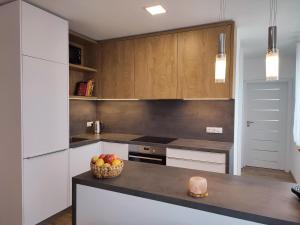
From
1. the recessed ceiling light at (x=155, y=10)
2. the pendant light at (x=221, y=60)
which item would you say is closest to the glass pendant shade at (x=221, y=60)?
the pendant light at (x=221, y=60)

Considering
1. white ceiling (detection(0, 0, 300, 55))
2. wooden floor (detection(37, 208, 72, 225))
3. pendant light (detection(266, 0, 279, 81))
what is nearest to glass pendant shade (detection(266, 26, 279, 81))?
pendant light (detection(266, 0, 279, 81))

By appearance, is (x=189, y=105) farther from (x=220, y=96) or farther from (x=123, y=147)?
(x=123, y=147)

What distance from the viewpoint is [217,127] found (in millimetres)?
3164

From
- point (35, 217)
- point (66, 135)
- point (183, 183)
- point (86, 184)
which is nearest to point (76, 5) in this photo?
point (66, 135)

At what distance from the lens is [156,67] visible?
3.21 metres

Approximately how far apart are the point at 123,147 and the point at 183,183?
167cm

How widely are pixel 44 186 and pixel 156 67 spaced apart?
2078 mm

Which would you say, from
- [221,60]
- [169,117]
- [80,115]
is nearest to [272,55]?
[221,60]

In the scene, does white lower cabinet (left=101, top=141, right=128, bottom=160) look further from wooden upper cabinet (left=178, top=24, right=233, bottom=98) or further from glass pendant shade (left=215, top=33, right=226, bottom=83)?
glass pendant shade (left=215, top=33, right=226, bottom=83)

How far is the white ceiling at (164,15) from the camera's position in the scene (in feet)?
7.47

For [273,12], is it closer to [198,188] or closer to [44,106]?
[198,188]

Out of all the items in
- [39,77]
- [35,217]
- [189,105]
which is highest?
[39,77]

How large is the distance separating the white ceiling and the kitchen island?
1.68 meters

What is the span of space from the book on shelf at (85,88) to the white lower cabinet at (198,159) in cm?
162
